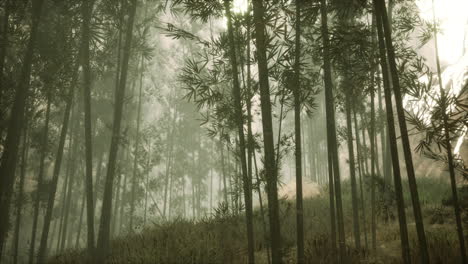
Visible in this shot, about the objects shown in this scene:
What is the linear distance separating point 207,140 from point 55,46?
15.5 metres

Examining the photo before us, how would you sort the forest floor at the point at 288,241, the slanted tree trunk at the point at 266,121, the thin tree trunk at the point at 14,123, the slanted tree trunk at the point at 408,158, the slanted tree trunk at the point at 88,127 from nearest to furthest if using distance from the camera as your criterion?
1. the slanted tree trunk at the point at 408,158
2. the slanted tree trunk at the point at 266,121
3. the forest floor at the point at 288,241
4. the thin tree trunk at the point at 14,123
5. the slanted tree trunk at the point at 88,127

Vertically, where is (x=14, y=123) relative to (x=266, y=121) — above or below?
above

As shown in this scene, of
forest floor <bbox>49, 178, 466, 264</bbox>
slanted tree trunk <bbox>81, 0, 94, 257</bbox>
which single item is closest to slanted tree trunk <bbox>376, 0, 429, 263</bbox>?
forest floor <bbox>49, 178, 466, 264</bbox>

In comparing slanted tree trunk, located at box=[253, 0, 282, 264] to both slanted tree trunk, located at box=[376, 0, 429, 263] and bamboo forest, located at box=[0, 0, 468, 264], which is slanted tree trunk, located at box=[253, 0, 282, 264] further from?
slanted tree trunk, located at box=[376, 0, 429, 263]

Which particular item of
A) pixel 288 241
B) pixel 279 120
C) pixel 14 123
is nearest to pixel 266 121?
pixel 279 120

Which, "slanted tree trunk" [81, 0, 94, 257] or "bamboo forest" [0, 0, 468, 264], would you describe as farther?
"slanted tree trunk" [81, 0, 94, 257]

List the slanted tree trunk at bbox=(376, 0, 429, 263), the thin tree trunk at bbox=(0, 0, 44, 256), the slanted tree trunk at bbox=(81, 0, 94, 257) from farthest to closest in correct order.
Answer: the slanted tree trunk at bbox=(81, 0, 94, 257) → the thin tree trunk at bbox=(0, 0, 44, 256) → the slanted tree trunk at bbox=(376, 0, 429, 263)

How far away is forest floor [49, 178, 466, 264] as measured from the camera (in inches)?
197

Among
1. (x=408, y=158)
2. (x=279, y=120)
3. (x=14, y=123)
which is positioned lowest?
(x=408, y=158)

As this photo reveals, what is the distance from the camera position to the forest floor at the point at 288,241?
16.4ft

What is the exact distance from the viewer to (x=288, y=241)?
256 inches

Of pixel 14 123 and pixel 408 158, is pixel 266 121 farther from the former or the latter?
pixel 14 123

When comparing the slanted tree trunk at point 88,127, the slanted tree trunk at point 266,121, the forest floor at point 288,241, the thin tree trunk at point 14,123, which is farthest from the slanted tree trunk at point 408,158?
the thin tree trunk at point 14,123

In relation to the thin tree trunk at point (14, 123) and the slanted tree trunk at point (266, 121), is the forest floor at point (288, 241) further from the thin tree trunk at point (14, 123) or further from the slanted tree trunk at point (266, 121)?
the thin tree trunk at point (14, 123)
